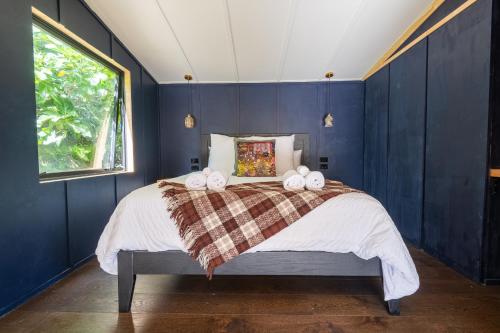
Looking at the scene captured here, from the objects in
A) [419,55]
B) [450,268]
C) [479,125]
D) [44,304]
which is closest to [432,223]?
[450,268]

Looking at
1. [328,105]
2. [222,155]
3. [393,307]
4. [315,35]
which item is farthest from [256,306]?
[328,105]

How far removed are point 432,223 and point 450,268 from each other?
402 mm

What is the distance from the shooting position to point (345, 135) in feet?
12.6

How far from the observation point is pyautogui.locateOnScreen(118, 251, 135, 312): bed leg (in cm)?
153

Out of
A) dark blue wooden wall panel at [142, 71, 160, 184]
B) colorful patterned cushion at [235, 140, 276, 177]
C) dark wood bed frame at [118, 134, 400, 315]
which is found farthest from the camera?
dark blue wooden wall panel at [142, 71, 160, 184]

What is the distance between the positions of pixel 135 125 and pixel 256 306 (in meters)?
2.69

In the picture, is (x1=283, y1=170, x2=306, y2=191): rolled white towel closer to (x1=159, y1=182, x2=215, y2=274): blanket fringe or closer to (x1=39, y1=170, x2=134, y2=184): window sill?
(x1=159, y1=182, x2=215, y2=274): blanket fringe

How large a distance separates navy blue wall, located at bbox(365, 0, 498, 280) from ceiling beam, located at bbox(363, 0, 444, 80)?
0.18 metres

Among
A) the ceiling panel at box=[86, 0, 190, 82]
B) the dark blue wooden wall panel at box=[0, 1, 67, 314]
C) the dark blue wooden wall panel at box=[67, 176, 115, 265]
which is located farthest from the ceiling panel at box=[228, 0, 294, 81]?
the dark blue wooden wall panel at box=[67, 176, 115, 265]

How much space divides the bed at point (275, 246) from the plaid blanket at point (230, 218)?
0.18 feet

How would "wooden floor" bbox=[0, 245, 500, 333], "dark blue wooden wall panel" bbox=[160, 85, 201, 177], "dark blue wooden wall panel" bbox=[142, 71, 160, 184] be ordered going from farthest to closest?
"dark blue wooden wall panel" bbox=[160, 85, 201, 177], "dark blue wooden wall panel" bbox=[142, 71, 160, 184], "wooden floor" bbox=[0, 245, 500, 333]

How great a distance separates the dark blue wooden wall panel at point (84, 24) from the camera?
2056 mm

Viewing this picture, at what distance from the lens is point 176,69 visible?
11.4 feet

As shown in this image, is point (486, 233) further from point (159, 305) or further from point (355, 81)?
point (355, 81)
